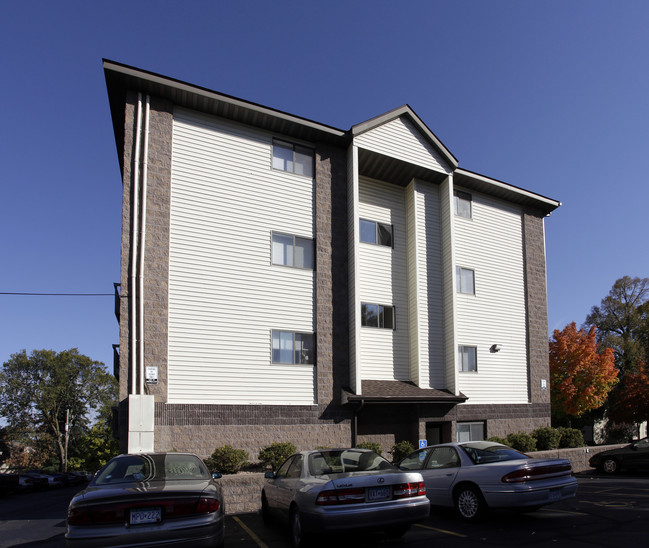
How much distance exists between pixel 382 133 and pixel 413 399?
897cm

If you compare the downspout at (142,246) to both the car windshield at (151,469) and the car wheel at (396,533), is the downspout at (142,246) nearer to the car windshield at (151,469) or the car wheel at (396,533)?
the car windshield at (151,469)

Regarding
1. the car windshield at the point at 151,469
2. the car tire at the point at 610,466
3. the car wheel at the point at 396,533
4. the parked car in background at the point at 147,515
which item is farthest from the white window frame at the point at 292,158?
the car tire at the point at 610,466

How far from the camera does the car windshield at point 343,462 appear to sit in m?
8.15

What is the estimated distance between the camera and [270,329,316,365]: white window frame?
52.8 feet

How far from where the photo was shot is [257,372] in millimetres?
15680

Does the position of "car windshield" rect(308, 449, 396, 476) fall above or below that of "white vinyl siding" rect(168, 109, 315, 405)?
below

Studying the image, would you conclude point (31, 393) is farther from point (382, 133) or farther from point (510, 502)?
point (510, 502)

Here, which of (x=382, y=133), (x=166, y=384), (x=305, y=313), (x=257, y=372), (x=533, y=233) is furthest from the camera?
(x=533, y=233)

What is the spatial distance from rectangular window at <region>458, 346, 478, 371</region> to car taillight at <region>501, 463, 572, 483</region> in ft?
34.1

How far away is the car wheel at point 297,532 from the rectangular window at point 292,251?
31.5ft

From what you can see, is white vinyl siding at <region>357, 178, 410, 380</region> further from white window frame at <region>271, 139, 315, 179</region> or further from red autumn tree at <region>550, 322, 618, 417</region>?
red autumn tree at <region>550, 322, 618, 417</region>

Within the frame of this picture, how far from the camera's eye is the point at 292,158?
17.8 meters

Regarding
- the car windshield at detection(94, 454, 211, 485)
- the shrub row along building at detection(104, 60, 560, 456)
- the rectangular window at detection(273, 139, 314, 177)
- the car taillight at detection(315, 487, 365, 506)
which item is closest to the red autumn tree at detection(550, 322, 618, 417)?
the shrub row along building at detection(104, 60, 560, 456)

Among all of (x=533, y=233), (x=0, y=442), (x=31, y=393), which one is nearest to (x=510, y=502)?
(x=533, y=233)
